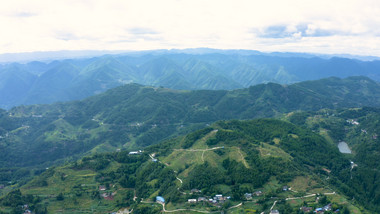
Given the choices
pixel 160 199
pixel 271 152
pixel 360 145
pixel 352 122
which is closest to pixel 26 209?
pixel 160 199

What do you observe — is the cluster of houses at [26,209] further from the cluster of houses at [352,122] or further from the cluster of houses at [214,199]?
the cluster of houses at [352,122]

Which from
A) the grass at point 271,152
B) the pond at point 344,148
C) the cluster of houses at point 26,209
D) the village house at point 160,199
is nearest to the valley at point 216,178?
the grass at point 271,152

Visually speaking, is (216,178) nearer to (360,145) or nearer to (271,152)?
(271,152)

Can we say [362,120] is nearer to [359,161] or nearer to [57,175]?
[359,161]

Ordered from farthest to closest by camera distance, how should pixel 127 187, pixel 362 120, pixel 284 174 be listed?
pixel 362 120 → pixel 127 187 → pixel 284 174

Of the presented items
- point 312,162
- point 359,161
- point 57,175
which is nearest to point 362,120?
point 359,161

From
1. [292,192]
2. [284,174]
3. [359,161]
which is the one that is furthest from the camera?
[359,161]

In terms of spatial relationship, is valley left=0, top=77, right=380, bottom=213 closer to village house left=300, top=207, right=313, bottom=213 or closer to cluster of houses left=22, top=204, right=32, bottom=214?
village house left=300, top=207, right=313, bottom=213
